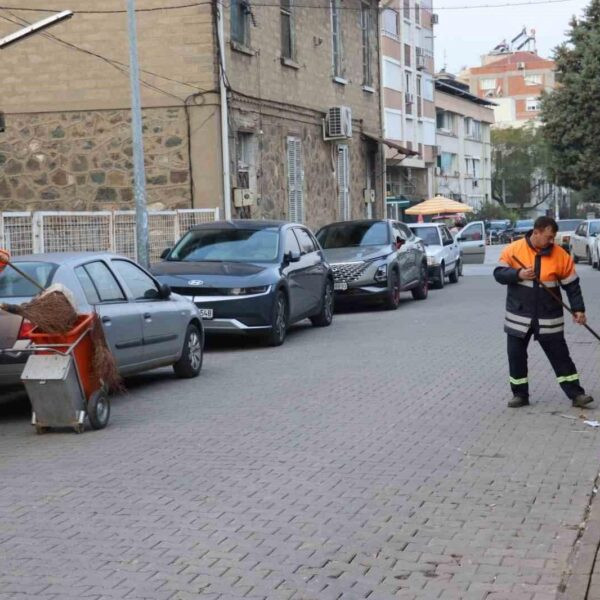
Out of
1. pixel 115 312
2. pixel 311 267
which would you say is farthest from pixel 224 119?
pixel 115 312

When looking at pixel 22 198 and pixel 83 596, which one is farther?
pixel 22 198

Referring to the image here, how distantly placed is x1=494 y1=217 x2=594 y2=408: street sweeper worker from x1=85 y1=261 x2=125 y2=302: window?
3.65 metres

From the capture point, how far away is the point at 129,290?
11.7m

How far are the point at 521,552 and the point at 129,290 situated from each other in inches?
257

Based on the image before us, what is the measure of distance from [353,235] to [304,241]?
4.86 metres

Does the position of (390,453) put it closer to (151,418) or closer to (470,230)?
(151,418)

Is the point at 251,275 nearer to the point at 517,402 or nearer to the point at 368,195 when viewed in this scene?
the point at 517,402

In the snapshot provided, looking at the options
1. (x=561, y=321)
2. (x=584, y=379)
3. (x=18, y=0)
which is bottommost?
(x=584, y=379)

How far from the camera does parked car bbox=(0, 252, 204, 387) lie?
33.5 ft

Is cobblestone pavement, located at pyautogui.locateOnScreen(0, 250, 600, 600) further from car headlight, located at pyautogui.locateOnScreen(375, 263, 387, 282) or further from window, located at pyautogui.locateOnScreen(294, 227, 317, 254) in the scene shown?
car headlight, located at pyautogui.locateOnScreen(375, 263, 387, 282)

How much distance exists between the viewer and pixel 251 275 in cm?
1566

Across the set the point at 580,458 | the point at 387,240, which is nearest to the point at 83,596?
the point at 580,458

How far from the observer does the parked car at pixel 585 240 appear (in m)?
39.9

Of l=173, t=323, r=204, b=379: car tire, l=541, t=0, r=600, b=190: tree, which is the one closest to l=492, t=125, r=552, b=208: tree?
l=541, t=0, r=600, b=190: tree
